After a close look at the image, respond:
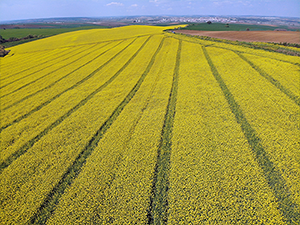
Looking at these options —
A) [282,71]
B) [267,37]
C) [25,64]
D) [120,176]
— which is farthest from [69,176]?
[267,37]

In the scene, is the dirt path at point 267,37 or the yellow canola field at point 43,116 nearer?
the yellow canola field at point 43,116

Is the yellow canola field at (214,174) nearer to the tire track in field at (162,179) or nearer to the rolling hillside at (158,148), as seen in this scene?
the rolling hillside at (158,148)

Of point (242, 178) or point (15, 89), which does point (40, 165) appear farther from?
point (15, 89)

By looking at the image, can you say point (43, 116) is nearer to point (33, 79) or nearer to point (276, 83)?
point (33, 79)

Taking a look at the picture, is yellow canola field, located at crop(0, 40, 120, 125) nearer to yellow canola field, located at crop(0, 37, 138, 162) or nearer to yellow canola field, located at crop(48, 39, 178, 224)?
yellow canola field, located at crop(0, 37, 138, 162)

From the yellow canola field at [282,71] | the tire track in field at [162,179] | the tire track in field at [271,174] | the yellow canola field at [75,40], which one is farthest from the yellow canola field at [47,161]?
the yellow canola field at [75,40]

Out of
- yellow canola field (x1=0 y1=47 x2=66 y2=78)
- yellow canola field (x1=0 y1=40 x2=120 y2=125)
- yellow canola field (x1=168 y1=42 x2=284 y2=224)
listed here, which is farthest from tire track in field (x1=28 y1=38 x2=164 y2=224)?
yellow canola field (x1=0 y1=47 x2=66 y2=78)

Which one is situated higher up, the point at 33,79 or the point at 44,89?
the point at 33,79
